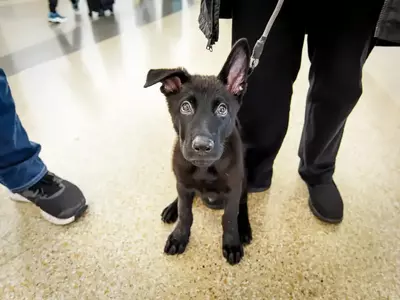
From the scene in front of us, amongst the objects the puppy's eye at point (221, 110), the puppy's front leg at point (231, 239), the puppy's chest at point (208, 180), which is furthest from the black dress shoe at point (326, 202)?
the puppy's eye at point (221, 110)

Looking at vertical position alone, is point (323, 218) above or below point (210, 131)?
below

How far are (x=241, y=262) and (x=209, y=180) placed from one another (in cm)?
37

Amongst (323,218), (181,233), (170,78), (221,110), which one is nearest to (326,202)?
(323,218)

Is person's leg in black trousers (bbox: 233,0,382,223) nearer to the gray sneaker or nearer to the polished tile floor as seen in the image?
the polished tile floor

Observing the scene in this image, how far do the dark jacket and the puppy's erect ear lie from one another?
0.15m

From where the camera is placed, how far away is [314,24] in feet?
3.69

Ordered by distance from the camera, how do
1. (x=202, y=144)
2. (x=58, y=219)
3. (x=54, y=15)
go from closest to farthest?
1. (x=202, y=144)
2. (x=58, y=219)
3. (x=54, y=15)

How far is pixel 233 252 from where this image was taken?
50.1 inches

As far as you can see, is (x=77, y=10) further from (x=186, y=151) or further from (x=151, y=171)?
(x=186, y=151)

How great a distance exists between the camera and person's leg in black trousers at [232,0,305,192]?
1.09 meters

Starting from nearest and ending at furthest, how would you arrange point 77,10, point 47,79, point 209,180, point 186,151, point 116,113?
1. point 186,151
2. point 209,180
3. point 116,113
4. point 47,79
5. point 77,10

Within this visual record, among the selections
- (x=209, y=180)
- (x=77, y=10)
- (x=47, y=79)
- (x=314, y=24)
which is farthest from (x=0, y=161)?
(x=77, y=10)

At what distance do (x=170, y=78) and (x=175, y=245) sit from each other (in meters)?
0.64

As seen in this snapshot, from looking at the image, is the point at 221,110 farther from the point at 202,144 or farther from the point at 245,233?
the point at 245,233
